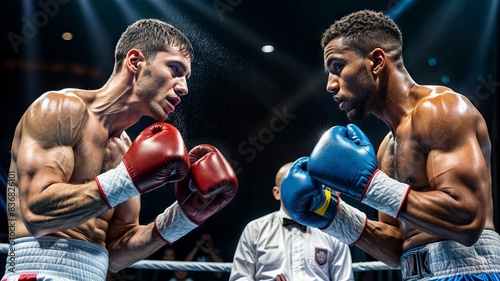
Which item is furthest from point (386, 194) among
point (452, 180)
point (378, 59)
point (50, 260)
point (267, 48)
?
point (267, 48)

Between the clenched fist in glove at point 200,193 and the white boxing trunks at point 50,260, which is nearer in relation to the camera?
the white boxing trunks at point 50,260

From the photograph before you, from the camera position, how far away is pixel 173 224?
8.45 ft

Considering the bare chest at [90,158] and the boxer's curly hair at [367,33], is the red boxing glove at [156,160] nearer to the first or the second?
the bare chest at [90,158]

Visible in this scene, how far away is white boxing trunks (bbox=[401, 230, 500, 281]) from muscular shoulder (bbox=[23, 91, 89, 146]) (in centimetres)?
157

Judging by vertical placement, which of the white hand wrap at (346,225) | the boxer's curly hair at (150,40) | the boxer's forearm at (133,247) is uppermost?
the boxer's curly hair at (150,40)

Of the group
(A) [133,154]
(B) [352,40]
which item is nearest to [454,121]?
(B) [352,40]

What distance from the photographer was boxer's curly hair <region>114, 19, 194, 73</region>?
8.89 feet

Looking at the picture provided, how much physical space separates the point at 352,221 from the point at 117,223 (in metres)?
1.19

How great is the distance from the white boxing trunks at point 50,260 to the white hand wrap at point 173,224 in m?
0.42

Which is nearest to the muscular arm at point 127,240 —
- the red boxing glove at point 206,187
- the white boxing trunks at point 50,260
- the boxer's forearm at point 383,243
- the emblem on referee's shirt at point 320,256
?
the red boxing glove at point 206,187

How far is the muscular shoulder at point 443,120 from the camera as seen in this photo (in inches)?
82.8

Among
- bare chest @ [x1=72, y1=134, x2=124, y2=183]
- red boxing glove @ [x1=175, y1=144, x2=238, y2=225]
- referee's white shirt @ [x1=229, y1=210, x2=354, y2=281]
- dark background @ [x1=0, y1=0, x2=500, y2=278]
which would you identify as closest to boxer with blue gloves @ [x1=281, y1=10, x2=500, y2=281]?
red boxing glove @ [x1=175, y1=144, x2=238, y2=225]

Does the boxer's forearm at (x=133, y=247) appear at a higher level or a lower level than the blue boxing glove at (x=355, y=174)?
lower

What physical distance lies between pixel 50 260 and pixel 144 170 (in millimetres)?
527
